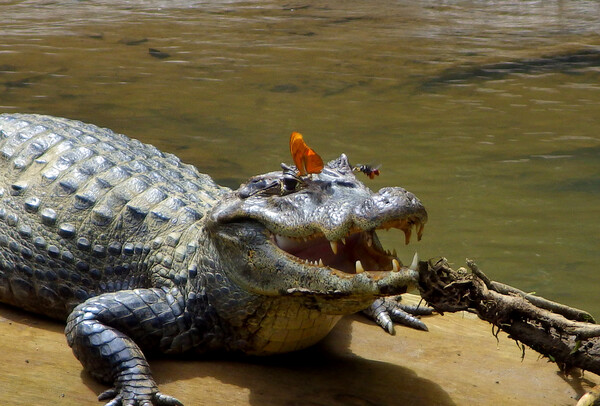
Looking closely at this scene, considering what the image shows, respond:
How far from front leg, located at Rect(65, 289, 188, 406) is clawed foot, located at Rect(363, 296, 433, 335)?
4.02 feet

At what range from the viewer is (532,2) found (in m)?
15.0

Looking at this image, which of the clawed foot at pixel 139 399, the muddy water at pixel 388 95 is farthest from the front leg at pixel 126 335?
the muddy water at pixel 388 95

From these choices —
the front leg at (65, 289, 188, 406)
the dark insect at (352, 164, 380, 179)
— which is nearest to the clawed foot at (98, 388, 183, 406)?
the front leg at (65, 289, 188, 406)

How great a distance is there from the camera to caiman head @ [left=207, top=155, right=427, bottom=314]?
10.6 feet

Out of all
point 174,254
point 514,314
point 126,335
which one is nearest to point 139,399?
point 126,335

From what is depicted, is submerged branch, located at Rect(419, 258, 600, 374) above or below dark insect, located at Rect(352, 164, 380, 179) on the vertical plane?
below

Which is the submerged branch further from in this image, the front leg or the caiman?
the front leg

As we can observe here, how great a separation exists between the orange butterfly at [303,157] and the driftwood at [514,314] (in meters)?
0.67

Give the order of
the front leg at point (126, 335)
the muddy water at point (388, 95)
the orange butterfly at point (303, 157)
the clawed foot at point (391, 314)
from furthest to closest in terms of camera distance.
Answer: the muddy water at point (388, 95) → the clawed foot at point (391, 314) → the orange butterfly at point (303, 157) → the front leg at point (126, 335)

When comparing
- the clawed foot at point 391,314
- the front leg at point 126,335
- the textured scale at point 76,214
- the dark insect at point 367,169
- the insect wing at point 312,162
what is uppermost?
the insect wing at point 312,162

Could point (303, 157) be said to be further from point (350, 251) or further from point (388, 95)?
point (388, 95)

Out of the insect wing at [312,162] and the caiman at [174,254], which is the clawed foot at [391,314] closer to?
the caiman at [174,254]

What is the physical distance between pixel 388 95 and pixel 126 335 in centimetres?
666

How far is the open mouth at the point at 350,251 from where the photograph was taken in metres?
3.32
